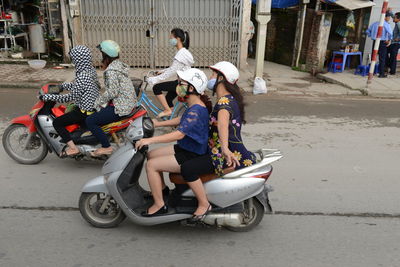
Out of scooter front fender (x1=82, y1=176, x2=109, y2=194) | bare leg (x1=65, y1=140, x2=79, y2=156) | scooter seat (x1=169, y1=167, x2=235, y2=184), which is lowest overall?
bare leg (x1=65, y1=140, x2=79, y2=156)

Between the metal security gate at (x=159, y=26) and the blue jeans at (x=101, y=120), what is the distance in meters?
6.72

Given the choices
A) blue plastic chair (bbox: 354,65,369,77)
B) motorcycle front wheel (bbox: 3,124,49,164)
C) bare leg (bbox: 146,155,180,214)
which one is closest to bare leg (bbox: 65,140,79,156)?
motorcycle front wheel (bbox: 3,124,49,164)

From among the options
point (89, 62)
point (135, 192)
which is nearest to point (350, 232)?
point (135, 192)

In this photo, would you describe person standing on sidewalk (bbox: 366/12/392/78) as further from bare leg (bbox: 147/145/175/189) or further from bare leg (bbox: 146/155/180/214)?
bare leg (bbox: 146/155/180/214)

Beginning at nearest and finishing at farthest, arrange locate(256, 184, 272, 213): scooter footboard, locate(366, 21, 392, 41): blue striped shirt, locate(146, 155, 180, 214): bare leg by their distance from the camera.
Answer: locate(146, 155, 180, 214): bare leg → locate(256, 184, 272, 213): scooter footboard → locate(366, 21, 392, 41): blue striped shirt

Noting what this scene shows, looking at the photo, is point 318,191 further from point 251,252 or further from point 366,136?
point 366,136

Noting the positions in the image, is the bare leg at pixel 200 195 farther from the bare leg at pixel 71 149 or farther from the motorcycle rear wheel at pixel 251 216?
the bare leg at pixel 71 149

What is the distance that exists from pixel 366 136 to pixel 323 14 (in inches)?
238

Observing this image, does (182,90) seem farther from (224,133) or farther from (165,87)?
(165,87)

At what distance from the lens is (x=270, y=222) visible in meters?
3.84

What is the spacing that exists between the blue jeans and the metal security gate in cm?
672

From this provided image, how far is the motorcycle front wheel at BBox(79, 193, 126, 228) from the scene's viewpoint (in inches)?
143

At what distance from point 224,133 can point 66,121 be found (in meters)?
2.26

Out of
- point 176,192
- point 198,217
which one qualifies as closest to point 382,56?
point 176,192
